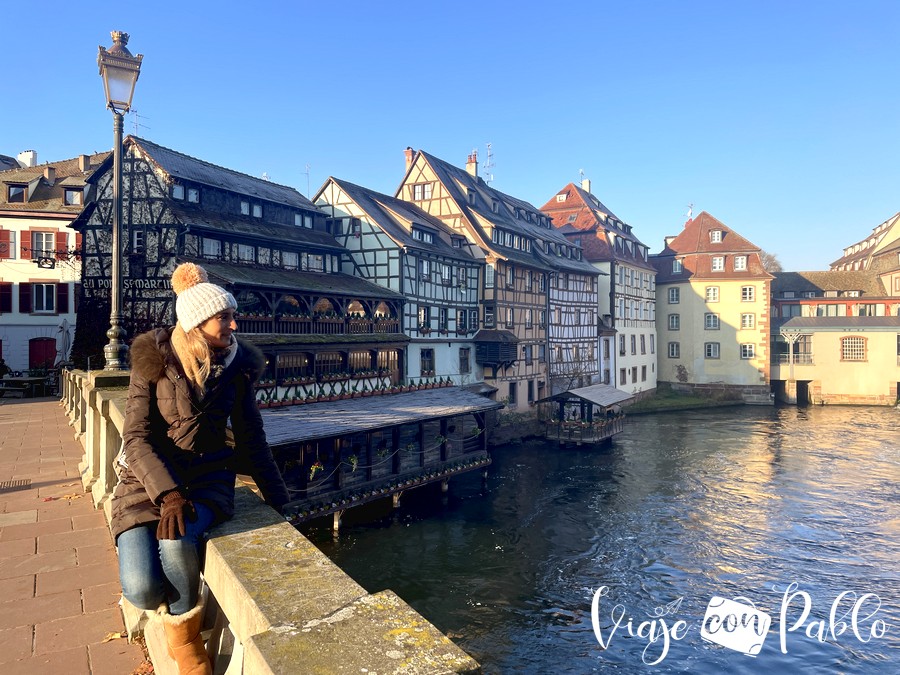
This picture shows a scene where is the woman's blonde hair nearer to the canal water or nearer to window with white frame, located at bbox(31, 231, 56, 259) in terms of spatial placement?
the canal water

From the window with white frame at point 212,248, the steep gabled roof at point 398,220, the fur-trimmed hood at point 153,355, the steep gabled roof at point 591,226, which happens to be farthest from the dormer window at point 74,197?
the fur-trimmed hood at point 153,355

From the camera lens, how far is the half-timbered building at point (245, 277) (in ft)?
75.0

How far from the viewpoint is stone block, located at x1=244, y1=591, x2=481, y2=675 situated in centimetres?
185

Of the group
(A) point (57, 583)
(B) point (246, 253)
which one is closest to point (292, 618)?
(A) point (57, 583)

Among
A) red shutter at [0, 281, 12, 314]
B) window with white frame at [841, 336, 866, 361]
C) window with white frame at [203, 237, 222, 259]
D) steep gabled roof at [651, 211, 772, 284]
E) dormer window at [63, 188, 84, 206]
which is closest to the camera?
window with white frame at [203, 237, 222, 259]

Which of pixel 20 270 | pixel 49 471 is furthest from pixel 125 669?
pixel 20 270

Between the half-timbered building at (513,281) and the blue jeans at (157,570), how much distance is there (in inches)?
1189

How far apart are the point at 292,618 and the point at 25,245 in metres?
37.8

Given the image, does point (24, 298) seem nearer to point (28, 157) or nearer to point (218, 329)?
point (28, 157)

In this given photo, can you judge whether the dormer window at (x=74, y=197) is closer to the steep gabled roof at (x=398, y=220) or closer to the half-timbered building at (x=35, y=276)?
the half-timbered building at (x=35, y=276)

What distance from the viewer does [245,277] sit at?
22359mm

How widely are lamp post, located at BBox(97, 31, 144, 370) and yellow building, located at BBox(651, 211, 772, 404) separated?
51095 millimetres

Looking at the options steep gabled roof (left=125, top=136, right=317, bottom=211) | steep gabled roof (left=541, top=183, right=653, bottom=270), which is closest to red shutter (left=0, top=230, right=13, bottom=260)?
steep gabled roof (left=125, top=136, right=317, bottom=211)

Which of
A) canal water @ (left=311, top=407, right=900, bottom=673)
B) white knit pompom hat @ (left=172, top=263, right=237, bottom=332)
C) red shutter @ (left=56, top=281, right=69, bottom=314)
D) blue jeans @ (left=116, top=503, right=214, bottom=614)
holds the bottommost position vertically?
canal water @ (left=311, top=407, right=900, bottom=673)
